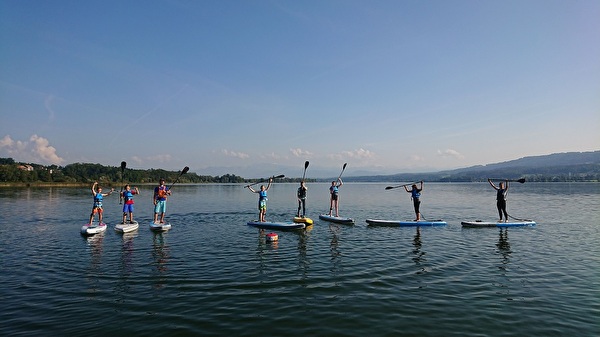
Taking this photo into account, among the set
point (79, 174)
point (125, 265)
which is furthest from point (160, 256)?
point (79, 174)

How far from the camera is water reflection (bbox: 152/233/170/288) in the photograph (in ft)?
36.3

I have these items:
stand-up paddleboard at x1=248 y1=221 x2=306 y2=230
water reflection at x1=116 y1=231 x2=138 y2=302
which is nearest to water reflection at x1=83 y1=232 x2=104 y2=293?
water reflection at x1=116 y1=231 x2=138 y2=302

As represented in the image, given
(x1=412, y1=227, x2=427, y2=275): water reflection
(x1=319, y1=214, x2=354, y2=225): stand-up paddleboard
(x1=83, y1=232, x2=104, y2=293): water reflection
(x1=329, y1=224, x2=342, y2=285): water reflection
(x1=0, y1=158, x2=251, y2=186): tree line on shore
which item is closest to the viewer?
(x1=83, y1=232, x2=104, y2=293): water reflection

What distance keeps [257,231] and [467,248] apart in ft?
38.5

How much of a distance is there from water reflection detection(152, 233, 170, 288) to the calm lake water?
0.39 feet

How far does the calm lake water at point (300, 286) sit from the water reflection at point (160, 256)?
4.7 inches

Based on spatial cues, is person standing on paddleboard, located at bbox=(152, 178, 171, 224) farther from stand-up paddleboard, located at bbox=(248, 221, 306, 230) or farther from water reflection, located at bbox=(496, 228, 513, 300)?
water reflection, located at bbox=(496, 228, 513, 300)

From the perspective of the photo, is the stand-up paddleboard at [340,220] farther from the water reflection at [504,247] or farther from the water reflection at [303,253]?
the water reflection at [504,247]

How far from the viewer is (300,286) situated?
10555mm

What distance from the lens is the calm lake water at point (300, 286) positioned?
783 centimetres

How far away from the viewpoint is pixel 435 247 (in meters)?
16.5

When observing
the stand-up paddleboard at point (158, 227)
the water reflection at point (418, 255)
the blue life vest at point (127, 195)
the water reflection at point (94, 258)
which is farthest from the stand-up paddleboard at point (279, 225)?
the water reflection at point (94, 258)

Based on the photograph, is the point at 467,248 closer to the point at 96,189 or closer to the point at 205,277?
the point at 205,277

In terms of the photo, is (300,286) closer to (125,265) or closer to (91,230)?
(125,265)
